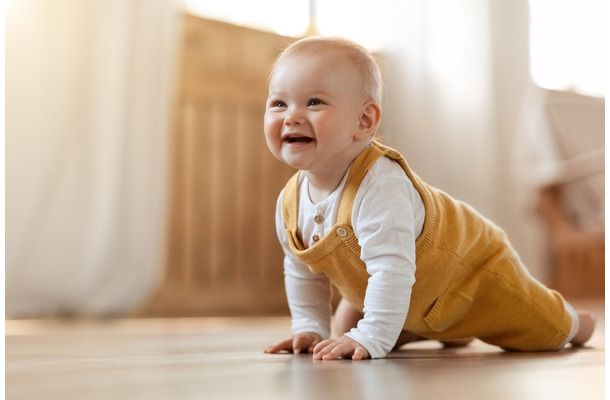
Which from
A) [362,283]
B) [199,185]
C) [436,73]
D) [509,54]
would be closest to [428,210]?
[362,283]

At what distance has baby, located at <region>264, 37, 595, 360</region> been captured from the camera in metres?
0.95

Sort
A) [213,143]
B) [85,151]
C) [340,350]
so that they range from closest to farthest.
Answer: [340,350], [85,151], [213,143]

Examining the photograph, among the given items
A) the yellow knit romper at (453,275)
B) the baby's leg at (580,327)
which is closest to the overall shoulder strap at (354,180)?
the yellow knit romper at (453,275)

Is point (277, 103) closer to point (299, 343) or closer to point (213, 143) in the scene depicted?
point (299, 343)

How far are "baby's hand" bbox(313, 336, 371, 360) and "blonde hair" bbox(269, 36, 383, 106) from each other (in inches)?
12.3

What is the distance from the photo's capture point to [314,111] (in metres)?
0.97

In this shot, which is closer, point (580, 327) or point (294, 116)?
point (294, 116)

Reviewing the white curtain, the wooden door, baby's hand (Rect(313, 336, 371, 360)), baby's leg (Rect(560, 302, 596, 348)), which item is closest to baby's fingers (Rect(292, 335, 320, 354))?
baby's hand (Rect(313, 336, 371, 360))

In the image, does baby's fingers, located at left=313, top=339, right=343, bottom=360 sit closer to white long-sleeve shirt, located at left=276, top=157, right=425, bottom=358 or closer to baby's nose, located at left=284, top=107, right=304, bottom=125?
white long-sleeve shirt, located at left=276, top=157, right=425, bottom=358

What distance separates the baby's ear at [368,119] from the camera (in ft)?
3.28

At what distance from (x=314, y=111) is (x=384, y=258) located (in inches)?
7.9

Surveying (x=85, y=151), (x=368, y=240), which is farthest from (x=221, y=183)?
(x=368, y=240)

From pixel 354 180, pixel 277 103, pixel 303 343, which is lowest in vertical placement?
pixel 303 343

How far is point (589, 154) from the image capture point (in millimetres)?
3531
